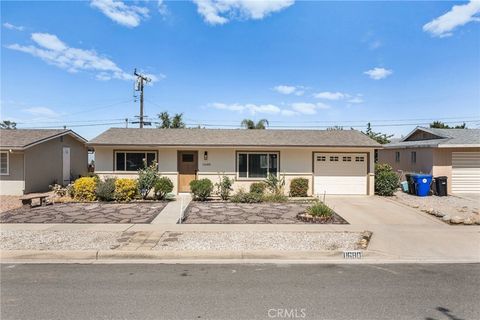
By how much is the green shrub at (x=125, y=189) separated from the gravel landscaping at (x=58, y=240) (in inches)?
227

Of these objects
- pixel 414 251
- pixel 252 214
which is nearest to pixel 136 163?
pixel 252 214

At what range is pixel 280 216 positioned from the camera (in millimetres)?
→ 11695

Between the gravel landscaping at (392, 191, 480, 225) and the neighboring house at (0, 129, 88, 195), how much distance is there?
1872cm

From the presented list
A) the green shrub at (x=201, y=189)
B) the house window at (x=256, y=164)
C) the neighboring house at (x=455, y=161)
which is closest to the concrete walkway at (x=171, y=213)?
the green shrub at (x=201, y=189)

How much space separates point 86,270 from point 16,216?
6906mm

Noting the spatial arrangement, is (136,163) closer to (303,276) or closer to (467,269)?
(303,276)

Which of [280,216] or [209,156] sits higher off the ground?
[209,156]

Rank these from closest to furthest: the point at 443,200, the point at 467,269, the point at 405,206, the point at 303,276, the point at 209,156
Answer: the point at 303,276
the point at 467,269
the point at 405,206
the point at 443,200
the point at 209,156

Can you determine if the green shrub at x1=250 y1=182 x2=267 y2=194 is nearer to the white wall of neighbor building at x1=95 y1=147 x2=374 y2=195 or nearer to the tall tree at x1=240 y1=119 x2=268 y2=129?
the white wall of neighbor building at x1=95 y1=147 x2=374 y2=195

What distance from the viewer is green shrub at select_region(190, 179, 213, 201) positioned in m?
15.3

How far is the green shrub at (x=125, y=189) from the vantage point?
14812 millimetres

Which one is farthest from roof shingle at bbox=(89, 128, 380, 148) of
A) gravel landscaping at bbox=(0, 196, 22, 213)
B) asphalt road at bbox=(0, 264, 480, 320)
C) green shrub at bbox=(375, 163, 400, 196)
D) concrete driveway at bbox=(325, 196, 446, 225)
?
asphalt road at bbox=(0, 264, 480, 320)

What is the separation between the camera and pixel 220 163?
17.2 meters

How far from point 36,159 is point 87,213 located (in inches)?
353
